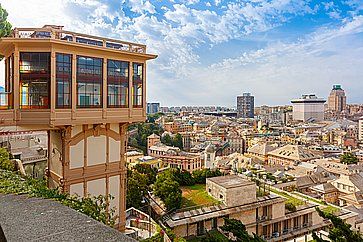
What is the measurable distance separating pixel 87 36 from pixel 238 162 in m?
33.2

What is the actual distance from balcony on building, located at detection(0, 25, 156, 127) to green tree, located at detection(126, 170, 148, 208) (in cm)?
987

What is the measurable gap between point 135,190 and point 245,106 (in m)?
131

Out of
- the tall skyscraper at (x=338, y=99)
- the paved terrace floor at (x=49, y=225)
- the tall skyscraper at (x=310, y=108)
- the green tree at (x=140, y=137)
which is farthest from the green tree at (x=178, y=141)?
the tall skyscraper at (x=338, y=99)

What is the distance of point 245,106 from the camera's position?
14325 centimetres

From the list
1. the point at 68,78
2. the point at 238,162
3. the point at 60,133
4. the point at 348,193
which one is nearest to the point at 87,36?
the point at 68,78

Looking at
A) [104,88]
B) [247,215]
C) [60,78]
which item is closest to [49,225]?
[60,78]

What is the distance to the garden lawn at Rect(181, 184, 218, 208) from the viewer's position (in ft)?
58.9

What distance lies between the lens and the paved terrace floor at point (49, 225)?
197cm

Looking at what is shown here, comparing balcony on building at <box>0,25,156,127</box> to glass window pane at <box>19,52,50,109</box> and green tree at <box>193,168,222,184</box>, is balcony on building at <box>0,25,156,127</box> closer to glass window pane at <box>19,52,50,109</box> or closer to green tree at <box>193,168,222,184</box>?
glass window pane at <box>19,52,50,109</box>

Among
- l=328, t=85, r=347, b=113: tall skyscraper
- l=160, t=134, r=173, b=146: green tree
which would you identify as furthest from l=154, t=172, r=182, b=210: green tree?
l=328, t=85, r=347, b=113: tall skyscraper

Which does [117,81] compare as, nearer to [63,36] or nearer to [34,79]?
[63,36]

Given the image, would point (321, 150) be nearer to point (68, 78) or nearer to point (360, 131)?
point (360, 131)

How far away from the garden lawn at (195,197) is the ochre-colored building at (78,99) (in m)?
10.9

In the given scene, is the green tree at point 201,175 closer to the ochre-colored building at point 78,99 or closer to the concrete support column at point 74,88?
the ochre-colored building at point 78,99
